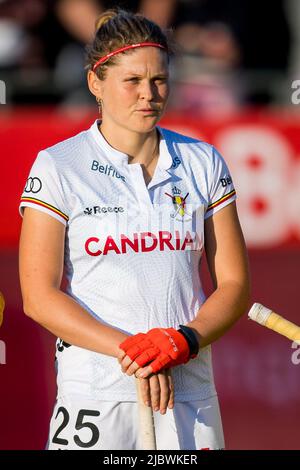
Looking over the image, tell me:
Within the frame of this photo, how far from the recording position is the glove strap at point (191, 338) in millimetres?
3268

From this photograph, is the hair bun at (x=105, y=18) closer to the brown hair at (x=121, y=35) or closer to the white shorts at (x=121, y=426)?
the brown hair at (x=121, y=35)

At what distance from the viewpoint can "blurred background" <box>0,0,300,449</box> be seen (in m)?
6.01

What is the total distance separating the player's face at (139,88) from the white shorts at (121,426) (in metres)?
0.80

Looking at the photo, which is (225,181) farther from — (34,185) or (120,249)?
(34,185)

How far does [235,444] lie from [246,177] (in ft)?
5.09

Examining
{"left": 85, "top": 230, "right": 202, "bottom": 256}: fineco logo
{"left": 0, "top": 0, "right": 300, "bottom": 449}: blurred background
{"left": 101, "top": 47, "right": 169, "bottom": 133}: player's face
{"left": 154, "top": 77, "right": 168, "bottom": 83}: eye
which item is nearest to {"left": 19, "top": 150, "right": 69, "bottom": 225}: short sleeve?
{"left": 85, "top": 230, "right": 202, "bottom": 256}: fineco logo

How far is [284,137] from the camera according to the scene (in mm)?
6680

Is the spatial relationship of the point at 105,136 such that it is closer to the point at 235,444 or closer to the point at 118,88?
the point at 118,88

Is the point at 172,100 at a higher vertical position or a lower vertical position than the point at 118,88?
higher

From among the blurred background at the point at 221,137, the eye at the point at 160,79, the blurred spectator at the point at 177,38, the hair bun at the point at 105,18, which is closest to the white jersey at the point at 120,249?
the eye at the point at 160,79

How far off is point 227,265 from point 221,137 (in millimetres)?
3169
